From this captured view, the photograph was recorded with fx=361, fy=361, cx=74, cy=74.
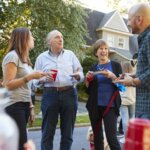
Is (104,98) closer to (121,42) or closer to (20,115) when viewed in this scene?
(20,115)

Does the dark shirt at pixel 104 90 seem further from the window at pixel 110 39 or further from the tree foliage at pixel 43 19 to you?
the window at pixel 110 39

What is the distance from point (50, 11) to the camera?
20.9 meters

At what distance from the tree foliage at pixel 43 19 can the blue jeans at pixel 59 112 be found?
48.4 ft

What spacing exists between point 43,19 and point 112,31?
1802cm

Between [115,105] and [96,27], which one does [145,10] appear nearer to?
[115,105]

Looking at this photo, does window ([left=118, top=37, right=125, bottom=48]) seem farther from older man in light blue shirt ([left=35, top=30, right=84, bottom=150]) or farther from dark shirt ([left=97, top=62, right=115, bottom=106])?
older man in light blue shirt ([left=35, top=30, right=84, bottom=150])

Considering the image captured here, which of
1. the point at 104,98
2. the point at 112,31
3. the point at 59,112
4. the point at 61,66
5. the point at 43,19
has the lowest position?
the point at 59,112

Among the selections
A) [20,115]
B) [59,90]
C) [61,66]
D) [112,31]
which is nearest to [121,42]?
[112,31]

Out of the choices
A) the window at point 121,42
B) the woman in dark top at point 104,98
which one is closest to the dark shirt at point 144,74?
the woman in dark top at point 104,98

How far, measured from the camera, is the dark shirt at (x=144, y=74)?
9.80ft

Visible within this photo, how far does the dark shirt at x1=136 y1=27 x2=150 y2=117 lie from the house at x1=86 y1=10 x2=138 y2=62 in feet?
109

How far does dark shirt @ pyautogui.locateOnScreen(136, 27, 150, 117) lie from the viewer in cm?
299

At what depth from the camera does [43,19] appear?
2075 centimetres

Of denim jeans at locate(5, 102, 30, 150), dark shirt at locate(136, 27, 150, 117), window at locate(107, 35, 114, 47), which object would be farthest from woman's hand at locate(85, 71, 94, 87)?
window at locate(107, 35, 114, 47)
